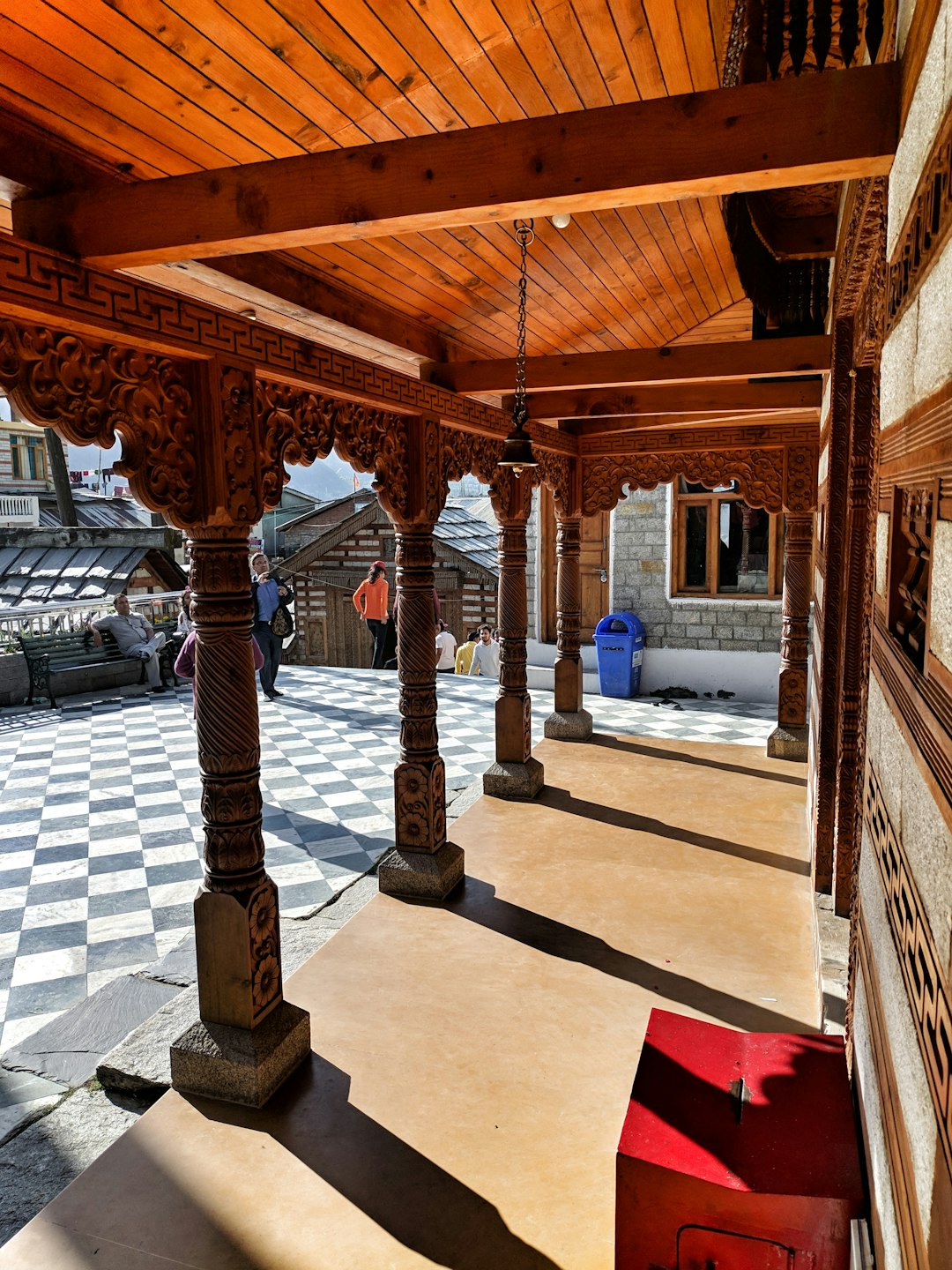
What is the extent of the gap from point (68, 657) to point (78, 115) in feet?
28.8

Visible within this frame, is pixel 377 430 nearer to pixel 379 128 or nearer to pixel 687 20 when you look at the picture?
pixel 379 128

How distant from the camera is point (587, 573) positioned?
421 inches

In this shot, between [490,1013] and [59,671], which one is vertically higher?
[59,671]

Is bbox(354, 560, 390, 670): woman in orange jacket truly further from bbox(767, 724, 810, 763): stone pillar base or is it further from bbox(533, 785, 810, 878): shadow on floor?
bbox(767, 724, 810, 763): stone pillar base

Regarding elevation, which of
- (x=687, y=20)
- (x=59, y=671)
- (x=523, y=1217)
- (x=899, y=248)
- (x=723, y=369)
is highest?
(x=687, y=20)

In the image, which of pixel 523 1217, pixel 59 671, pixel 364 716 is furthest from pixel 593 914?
pixel 59 671

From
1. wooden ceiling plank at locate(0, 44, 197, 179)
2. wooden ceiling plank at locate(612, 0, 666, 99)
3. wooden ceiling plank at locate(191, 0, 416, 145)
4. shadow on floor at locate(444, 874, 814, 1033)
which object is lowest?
shadow on floor at locate(444, 874, 814, 1033)

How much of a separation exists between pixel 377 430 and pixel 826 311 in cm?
300

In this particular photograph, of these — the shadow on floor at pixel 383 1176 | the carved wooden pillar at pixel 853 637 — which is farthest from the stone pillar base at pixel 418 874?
the carved wooden pillar at pixel 853 637

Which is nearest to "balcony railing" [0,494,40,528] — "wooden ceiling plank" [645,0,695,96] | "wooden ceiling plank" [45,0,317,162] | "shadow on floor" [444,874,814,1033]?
"shadow on floor" [444,874,814,1033]

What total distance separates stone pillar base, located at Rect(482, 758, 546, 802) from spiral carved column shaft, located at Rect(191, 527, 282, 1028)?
3.21 metres

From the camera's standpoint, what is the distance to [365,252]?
3.29 meters

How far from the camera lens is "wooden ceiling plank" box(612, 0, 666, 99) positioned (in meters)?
2.49

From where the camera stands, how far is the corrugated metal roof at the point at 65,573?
13.7 meters
